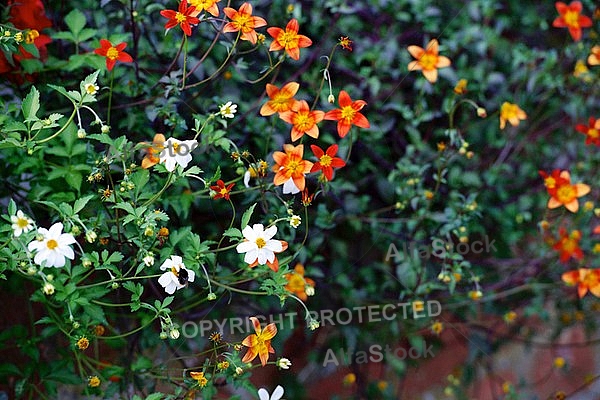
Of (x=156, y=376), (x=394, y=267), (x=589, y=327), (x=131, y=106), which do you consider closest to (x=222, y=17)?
(x=131, y=106)

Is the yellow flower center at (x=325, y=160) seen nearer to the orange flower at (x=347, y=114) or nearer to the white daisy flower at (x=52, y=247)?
the orange flower at (x=347, y=114)

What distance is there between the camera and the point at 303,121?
1.19m

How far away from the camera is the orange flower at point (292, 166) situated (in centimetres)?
116

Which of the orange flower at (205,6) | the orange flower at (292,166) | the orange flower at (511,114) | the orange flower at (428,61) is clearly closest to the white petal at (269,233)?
the orange flower at (292,166)

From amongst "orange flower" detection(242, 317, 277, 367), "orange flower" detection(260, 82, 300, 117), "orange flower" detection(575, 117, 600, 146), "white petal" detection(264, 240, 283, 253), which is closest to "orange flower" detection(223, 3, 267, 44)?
"orange flower" detection(260, 82, 300, 117)

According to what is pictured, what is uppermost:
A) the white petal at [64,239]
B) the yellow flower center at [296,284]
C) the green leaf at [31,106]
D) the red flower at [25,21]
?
the green leaf at [31,106]

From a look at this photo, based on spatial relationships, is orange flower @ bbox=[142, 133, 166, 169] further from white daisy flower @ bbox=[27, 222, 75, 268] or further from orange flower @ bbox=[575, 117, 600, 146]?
orange flower @ bbox=[575, 117, 600, 146]

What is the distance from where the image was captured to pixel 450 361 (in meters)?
1.92

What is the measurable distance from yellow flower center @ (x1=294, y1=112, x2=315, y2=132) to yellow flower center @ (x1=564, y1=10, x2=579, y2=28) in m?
0.79

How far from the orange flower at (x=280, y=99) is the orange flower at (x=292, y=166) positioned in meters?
0.09

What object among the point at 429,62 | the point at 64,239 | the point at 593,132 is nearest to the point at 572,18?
the point at 593,132

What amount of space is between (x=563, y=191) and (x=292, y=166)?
26.0 inches

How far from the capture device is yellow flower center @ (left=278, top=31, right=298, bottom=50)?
1173 millimetres

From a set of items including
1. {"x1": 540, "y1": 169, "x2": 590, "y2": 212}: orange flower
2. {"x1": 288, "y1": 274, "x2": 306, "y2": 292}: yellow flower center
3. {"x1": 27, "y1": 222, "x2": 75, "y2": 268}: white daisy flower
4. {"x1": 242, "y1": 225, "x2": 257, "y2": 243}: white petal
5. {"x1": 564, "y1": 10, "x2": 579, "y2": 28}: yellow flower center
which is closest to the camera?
{"x1": 27, "y1": 222, "x2": 75, "y2": 268}: white daisy flower
